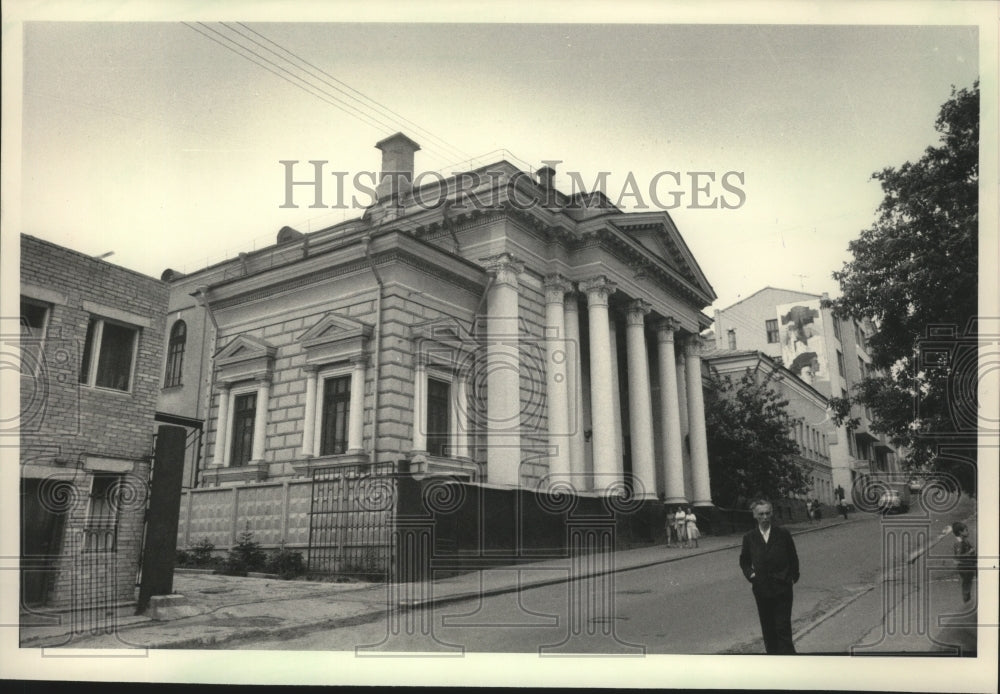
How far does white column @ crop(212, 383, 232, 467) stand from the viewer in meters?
16.1

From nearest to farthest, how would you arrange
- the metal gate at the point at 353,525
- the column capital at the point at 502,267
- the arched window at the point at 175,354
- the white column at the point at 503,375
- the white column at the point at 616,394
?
the metal gate at the point at 353,525 < the white column at the point at 503,375 < the arched window at the point at 175,354 < the column capital at the point at 502,267 < the white column at the point at 616,394

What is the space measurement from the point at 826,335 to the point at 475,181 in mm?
9075

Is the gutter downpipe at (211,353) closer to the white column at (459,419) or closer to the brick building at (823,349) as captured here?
the white column at (459,419)

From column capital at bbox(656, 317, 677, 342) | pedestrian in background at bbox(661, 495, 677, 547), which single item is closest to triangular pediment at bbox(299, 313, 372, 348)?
pedestrian in background at bbox(661, 495, 677, 547)

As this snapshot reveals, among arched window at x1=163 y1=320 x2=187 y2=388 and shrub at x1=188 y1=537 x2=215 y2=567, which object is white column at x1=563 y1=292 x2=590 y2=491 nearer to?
shrub at x1=188 y1=537 x2=215 y2=567

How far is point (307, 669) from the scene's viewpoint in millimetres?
8367

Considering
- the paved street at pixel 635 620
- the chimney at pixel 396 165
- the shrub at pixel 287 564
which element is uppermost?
the chimney at pixel 396 165

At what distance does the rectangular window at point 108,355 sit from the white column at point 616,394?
1238cm

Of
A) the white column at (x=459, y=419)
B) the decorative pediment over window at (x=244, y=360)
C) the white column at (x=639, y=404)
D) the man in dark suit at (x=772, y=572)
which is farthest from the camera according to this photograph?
the white column at (x=639, y=404)

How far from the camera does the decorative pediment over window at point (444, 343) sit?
1596 cm

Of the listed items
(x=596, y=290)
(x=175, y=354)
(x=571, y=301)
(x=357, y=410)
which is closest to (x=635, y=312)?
(x=596, y=290)

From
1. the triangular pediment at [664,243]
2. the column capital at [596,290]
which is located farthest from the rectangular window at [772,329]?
the column capital at [596,290]

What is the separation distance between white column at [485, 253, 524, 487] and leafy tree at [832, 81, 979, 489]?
766 cm

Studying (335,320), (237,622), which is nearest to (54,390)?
(237,622)
